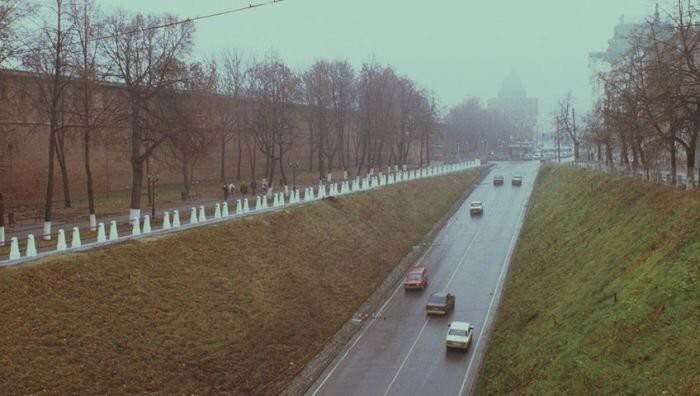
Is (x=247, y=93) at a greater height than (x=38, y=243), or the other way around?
(x=247, y=93)

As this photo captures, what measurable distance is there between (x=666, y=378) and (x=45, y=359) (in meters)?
15.5

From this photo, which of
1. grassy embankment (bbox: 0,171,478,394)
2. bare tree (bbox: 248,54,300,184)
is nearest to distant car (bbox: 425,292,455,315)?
grassy embankment (bbox: 0,171,478,394)

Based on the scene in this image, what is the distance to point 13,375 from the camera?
14312mm

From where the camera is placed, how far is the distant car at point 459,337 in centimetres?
2169

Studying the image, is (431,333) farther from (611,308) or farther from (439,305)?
(611,308)

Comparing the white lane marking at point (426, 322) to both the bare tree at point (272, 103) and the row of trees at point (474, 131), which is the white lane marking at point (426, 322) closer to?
the bare tree at point (272, 103)

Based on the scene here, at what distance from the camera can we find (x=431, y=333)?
78.9 feet

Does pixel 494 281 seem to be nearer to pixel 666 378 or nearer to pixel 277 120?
pixel 666 378

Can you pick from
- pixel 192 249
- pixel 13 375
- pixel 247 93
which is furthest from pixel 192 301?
pixel 247 93

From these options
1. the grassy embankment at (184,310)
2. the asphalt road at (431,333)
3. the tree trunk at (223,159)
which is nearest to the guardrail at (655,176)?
the asphalt road at (431,333)

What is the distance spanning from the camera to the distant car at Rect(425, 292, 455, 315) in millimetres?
25922

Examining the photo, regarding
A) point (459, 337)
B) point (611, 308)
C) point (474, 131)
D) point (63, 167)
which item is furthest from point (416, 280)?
point (474, 131)

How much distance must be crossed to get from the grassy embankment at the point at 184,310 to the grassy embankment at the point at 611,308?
7.76 metres

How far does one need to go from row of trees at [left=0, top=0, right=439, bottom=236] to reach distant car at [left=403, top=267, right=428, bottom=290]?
46.1 ft
